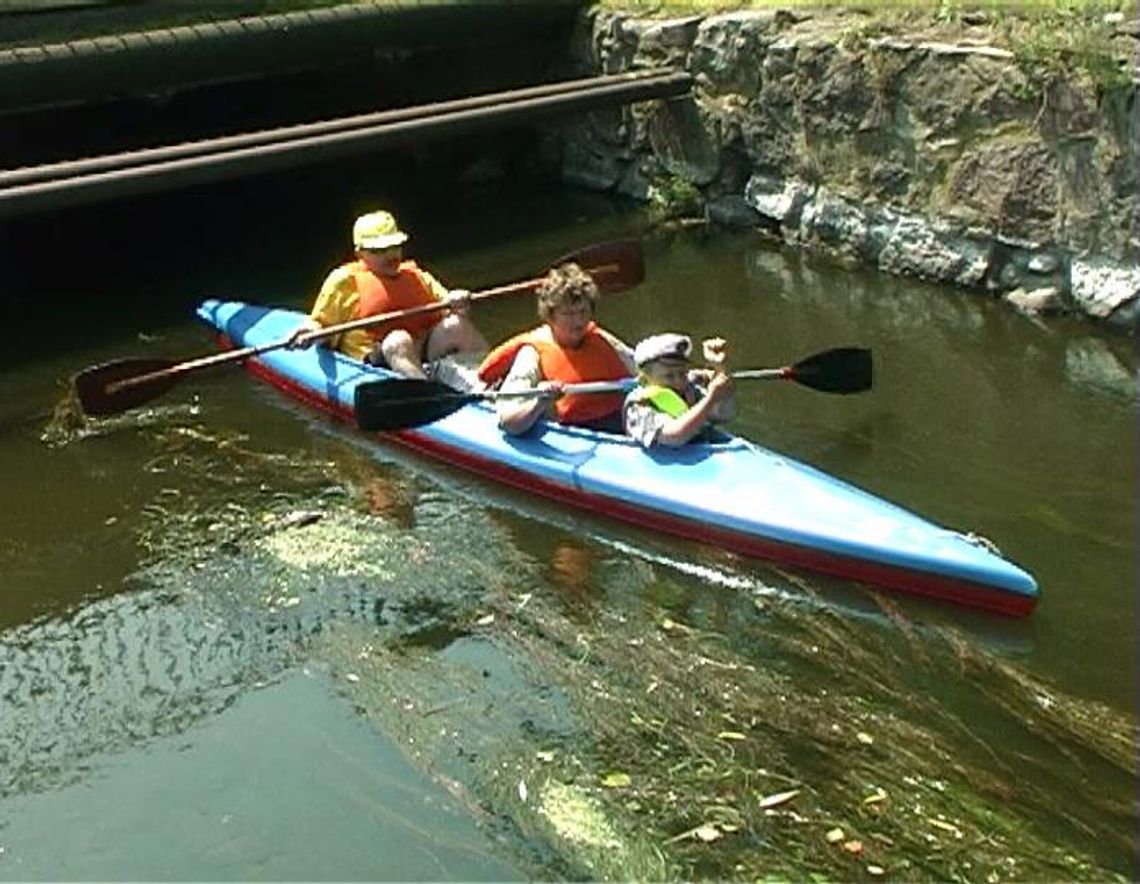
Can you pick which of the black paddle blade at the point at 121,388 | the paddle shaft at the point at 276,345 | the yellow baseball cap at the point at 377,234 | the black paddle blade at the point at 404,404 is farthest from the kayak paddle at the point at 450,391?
the black paddle blade at the point at 121,388

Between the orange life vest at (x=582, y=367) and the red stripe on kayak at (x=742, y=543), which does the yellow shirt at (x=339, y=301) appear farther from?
the orange life vest at (x=582, y=367)

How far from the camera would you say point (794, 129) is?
35.6 ft

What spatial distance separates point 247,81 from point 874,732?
26.7 feet

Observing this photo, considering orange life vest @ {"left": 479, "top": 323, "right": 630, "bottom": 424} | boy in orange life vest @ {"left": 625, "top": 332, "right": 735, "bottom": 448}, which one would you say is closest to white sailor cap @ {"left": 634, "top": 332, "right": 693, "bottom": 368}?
boy in orange life vest @ {"left": 625, "top": 332, "right": 735, "bottom": 448}

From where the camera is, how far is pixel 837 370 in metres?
7.64

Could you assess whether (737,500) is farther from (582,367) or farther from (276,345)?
(276,345)

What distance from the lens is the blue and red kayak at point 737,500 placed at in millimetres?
6133

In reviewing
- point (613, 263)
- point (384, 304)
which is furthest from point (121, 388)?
point (613, 263)

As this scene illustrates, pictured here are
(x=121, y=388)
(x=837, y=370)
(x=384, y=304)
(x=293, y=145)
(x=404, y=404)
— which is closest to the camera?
(x=404, y=404)

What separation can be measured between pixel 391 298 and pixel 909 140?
3.54m

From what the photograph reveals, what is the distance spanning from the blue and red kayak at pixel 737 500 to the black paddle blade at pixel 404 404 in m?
0.18

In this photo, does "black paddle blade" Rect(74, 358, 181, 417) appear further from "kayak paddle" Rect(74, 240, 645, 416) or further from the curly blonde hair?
the curly blonde hair

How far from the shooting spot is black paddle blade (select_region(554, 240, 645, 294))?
9.08m

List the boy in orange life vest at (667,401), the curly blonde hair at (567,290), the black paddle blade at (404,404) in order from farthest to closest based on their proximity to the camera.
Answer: the black paddle blade at (404,404) → the curly blonde hair at (567,290) → the boy in orange life vest at (667,401)
